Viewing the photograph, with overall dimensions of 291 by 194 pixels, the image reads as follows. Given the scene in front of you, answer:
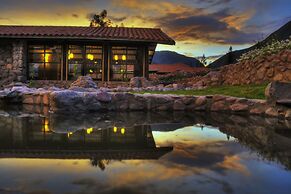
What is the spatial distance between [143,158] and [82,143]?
3.71ft

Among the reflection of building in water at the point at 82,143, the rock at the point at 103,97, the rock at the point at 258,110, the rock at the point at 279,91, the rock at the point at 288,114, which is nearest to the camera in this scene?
the reflection of building in water at the point at 82,143

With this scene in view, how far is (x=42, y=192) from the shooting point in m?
2.48

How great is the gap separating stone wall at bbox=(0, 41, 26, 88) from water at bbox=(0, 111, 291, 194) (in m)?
11.7

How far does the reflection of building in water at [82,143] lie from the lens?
147 inches

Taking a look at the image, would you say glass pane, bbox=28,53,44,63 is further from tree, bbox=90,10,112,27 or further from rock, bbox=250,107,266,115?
tree, bbox=90,10,112,27

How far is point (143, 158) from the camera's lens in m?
3.64

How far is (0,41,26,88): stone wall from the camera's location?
17.0 meters

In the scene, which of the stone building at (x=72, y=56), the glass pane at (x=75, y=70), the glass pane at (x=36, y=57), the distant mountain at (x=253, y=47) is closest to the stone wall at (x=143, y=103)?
the stone building at (x=72, y=56)

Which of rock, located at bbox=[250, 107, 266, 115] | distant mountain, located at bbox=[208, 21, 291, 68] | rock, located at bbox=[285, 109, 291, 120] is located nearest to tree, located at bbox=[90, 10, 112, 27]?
distant mountain, located at bbox=[208, 21, 291, 68]

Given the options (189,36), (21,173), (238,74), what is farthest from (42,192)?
(189,36)

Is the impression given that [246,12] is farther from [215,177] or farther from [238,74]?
[215,177]

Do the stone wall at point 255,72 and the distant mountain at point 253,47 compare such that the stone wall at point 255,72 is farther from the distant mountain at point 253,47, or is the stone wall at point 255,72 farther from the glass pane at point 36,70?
the glass pane at point 36,70

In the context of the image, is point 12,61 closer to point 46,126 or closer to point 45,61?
point 45,61

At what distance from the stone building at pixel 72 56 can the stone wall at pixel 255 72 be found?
4.18m
